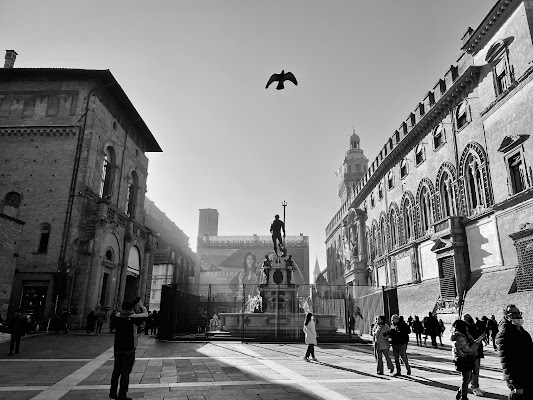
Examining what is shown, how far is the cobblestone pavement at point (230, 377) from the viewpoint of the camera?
22.4 ft

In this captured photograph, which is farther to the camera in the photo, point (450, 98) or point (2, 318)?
point (450, 98)

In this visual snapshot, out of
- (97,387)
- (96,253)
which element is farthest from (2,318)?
(97,387)

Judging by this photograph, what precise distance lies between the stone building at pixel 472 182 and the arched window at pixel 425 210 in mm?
72

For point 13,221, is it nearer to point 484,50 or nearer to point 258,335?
point 258,335

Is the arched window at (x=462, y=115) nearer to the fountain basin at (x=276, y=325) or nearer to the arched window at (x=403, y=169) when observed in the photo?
the arched window at (x=403, y=169)

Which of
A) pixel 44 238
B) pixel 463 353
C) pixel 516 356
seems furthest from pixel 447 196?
pixel 44 238

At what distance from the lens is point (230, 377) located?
8516mm

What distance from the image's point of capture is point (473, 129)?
22859 millimetres

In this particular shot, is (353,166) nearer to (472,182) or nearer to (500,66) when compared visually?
(472,182)

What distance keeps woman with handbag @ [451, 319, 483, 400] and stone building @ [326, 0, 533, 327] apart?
11.7 meters

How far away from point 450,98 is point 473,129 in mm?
3477

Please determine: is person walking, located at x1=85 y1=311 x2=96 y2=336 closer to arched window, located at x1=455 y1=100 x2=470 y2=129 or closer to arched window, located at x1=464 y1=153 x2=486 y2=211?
arched window, located at x1=464 y1=153 x2=486 y2=211

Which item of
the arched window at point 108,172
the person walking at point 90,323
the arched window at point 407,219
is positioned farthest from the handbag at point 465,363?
the arched window at point 108,172

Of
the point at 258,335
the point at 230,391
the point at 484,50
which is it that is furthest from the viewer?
the point at 484,50
